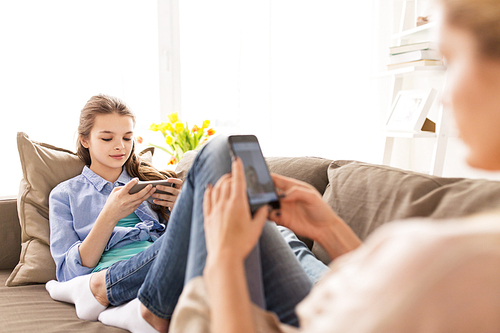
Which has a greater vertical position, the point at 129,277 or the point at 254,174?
the point at 254,174

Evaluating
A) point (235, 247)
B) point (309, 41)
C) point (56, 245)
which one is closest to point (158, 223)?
point (56, 245)

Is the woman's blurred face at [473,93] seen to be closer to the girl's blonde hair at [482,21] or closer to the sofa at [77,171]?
the girl's blonde hair at [482,21]

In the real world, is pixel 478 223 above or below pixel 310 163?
above

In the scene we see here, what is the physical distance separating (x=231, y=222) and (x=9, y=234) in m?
1.57

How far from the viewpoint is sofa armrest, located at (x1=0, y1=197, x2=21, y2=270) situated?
1.76 meters

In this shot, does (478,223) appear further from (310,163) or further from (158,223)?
(158,223)

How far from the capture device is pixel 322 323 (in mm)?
439

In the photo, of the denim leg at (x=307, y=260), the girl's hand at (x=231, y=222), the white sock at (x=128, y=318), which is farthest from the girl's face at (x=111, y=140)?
the girl's hand at (x=231, y=222)

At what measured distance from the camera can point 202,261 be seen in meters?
0.72

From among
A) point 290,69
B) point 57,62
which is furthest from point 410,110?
point 57,62

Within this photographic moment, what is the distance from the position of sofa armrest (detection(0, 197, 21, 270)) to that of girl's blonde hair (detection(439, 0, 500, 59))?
188 cm

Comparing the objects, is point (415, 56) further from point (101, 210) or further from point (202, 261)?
point (202, 261)

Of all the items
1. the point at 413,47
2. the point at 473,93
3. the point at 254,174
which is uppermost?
the point at 413,47

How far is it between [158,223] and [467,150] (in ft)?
4.21
